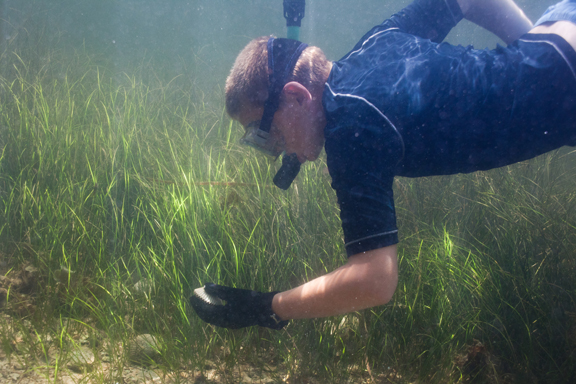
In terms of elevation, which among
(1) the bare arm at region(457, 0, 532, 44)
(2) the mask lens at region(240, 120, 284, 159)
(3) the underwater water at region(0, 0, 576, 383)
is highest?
(1) the bare arm at region(457, 0, 532, 44)

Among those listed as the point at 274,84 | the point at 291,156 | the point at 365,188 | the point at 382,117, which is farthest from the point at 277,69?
the point at 365,188

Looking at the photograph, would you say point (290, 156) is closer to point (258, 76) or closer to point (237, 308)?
point (258, 76)

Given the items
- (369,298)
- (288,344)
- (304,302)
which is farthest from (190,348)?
(369,298)

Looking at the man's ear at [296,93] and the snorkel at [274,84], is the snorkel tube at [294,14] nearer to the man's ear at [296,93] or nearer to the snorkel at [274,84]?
the snorkel at [274,84]

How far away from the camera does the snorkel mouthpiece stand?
6.37 feet

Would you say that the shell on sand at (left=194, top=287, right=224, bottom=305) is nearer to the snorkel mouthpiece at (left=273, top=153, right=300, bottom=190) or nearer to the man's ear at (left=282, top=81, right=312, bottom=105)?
the snorkel mouthpiece at (left=273, top=153, right=300, bottom=190)

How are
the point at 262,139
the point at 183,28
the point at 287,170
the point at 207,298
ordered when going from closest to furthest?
the point at 262,139 < the point at 207,298 < the point at 287,170 < the point at 183,28

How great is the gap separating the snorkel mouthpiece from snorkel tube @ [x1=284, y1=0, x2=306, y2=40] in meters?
0.81

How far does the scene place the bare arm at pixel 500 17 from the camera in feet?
7.07

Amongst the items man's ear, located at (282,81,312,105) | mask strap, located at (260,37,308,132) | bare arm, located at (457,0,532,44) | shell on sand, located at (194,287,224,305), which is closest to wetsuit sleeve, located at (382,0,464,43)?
bare arm, located at (457,0,532,44)

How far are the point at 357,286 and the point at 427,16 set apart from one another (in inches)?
72.1

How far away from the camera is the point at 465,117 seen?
142cm

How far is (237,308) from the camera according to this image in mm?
1742

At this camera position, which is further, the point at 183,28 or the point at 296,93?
the point at 183,28
